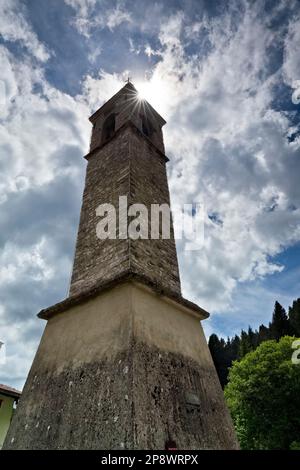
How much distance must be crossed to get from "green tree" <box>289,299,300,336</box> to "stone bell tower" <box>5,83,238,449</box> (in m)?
36.2

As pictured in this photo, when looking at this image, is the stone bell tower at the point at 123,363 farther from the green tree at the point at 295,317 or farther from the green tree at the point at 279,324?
the green tree at the point at 295,317

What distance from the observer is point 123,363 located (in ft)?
12.3

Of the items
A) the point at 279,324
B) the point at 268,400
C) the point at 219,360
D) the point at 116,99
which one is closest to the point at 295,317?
the point at 279,324

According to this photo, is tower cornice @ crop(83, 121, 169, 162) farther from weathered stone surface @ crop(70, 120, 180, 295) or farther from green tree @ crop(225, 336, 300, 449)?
green tree @ crop(225, 336, 300, 449)

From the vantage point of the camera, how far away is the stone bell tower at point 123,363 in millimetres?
3475

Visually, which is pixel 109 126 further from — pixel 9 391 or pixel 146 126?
pixel 9 391

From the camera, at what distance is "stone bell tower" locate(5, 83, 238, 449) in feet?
11.4

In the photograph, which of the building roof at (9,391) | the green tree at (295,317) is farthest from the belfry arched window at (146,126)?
the green tree at (295,317)

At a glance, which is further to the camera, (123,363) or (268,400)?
(268,400)

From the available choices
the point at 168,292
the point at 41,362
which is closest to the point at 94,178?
the point at 168,292

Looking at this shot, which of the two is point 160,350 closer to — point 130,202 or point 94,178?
point 130,202

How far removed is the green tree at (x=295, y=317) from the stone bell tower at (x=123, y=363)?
3620cm

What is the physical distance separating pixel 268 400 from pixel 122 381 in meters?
18.0
